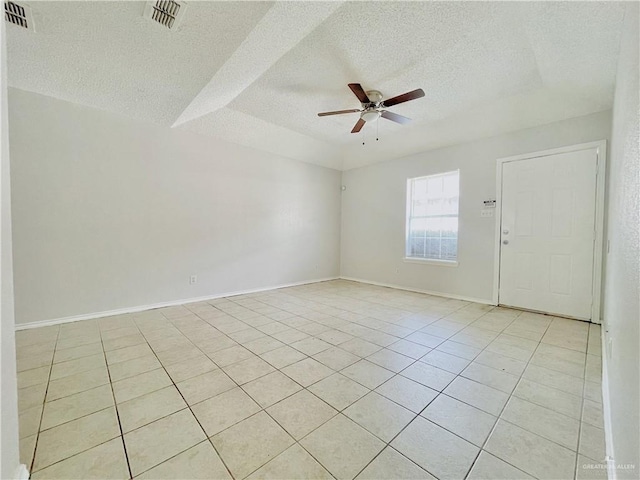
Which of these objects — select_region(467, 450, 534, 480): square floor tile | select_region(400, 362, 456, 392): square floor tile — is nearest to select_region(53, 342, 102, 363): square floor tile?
select_region(400, 362, 456, 392): square floor tile

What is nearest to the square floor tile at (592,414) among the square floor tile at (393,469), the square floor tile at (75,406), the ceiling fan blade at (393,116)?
the square floor tile at (393,469)

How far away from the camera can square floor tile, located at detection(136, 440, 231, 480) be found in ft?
3.76

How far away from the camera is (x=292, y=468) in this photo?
3.90 ft

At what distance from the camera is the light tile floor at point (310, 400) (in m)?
1.23

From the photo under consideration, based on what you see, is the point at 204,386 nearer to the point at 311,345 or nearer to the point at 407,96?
the point at 311,345

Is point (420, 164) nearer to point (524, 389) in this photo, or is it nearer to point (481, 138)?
point (481, 138)

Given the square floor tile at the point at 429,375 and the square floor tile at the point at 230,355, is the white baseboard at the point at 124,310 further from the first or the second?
the square floor tile at the point at 429,375

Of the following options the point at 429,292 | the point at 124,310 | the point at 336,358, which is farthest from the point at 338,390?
the point at 429,292

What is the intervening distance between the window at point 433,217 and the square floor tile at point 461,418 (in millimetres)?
3130

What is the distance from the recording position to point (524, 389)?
1812mm

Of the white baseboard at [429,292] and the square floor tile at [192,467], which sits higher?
the white baseboard at [429,292]

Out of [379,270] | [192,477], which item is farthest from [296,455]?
[379,270]

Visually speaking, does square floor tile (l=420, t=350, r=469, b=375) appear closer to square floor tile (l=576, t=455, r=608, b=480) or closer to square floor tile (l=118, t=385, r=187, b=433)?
square floor tile (l=576, t=455, r=608, b=480)

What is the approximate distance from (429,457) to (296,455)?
0.66 meters
